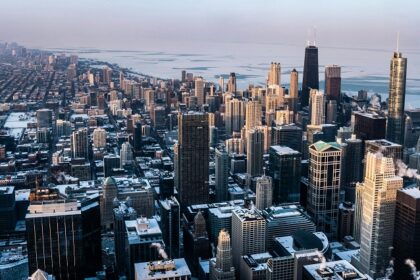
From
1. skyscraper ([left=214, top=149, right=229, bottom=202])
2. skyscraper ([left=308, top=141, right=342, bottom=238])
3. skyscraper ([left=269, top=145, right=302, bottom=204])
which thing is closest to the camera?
skyscraper ([left=308, top=141, right=342, bottom=238])

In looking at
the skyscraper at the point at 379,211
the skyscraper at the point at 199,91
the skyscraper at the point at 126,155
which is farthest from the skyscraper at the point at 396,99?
the skyscraper at the point at 199,91

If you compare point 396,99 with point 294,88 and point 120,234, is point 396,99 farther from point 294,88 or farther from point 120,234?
point 120,234

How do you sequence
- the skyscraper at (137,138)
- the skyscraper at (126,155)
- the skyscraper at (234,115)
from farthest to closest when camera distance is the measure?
the skyscraper at (234,115)
the skyscraper at (137,138)
the skyscraper at (126,155)

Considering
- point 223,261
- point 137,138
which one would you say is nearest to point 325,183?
point 223,261

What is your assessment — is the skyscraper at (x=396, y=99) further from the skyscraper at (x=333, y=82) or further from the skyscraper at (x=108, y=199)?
the skyscraper at (x=108, y=199)

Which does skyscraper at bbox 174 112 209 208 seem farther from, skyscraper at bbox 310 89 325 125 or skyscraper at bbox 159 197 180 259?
skyscraper at bbox 310 89 325 125

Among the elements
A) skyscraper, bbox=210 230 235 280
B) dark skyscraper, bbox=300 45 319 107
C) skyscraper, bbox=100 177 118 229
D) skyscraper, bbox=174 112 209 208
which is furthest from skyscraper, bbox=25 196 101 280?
dark skyscraper, bbox=300 45 319 107

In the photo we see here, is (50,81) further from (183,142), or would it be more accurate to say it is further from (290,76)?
(183,142)
